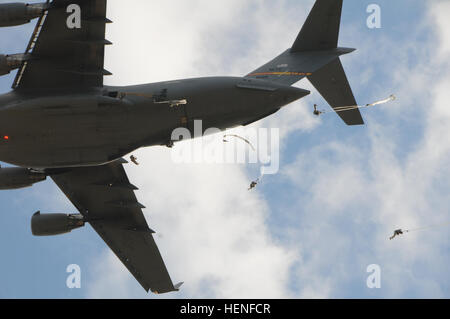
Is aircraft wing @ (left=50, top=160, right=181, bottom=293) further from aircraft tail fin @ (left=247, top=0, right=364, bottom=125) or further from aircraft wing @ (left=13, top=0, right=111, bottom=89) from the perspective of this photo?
aircraft tail fin @ (left=247, top=0, right=364, bottom=125)

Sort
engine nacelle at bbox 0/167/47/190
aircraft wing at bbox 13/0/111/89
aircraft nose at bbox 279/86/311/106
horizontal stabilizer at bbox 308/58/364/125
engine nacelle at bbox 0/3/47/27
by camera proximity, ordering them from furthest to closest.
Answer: engine nacelle at bbox 0/167/47/190 < horizontal stabilizer at bbox 308/58/364/125 < aircraft nose at bbox 279/86/311/106 < aircraft wing at bbox 13/0/111/89 < engine nacelle at bbox 0/3/47/27

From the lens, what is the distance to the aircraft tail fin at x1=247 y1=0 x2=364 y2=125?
21.9 meters

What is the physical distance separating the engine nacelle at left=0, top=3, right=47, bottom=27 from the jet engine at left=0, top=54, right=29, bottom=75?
117cm

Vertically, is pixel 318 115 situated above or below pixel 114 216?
above

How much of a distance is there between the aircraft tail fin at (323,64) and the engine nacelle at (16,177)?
8601mm

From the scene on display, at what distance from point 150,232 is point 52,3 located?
9.84 metres

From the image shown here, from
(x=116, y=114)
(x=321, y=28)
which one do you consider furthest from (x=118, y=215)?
(x=321, y=28)

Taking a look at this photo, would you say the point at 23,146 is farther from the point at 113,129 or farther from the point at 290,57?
the point at 290,57

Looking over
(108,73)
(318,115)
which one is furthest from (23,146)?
(318,115)

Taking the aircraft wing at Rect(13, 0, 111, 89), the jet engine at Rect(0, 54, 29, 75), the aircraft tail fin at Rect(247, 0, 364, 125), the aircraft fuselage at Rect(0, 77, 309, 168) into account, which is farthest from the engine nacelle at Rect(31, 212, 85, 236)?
the aircraft tail fin at Rect(247, 0, 364, 125)

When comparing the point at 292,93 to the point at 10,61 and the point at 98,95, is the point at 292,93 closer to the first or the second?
the point at 98,95

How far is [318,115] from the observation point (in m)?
20.7

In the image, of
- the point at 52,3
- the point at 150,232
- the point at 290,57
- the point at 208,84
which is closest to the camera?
the point at 52,3

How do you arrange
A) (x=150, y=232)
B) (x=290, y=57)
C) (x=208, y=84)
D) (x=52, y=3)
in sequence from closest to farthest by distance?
(x=52, y=3) < (x=208, y=84) < (x=290, y=57) < (x=150, y=232)
